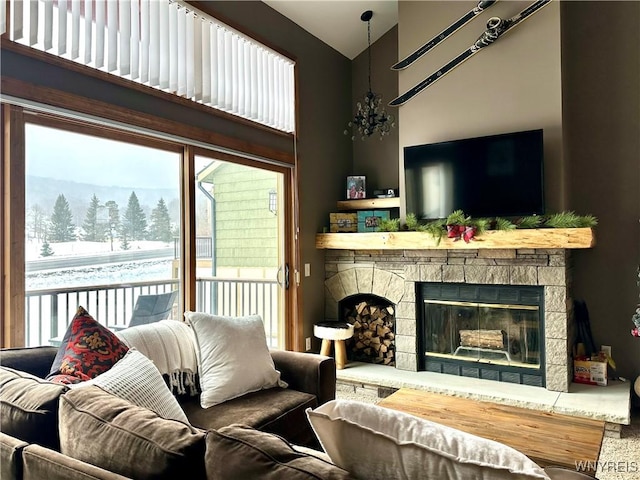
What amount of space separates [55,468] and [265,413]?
4.04ft

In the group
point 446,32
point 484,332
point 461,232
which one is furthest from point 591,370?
point 446,32

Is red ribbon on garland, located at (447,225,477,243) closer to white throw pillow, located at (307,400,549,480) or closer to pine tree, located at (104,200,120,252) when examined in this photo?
pine tree, located at (104,200,120,252)

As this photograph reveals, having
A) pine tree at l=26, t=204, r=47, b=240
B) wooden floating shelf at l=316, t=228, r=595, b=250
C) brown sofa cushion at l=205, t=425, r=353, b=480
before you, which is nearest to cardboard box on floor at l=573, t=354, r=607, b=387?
wooden floating shelf at l=316, t=228, r=595, b=250

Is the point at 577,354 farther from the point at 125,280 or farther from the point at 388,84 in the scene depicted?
the point at 125,280

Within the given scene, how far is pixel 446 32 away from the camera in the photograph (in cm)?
395

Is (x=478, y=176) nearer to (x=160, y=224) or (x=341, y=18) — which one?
(x=341, y=18)

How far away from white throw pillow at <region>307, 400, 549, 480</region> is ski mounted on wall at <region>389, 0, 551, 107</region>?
11.6 ft

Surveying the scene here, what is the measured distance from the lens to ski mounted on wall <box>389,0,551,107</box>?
3.58 meters

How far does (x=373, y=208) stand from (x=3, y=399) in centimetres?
352

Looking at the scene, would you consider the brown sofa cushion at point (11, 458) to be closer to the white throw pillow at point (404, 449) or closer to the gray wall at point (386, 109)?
the white throw pillow at point (404, 449)

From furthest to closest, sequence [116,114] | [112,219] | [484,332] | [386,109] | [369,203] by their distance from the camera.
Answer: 1. [386,109]
2. [369,203]
3. [484,332]
4. [112,219]
5. [116,114]

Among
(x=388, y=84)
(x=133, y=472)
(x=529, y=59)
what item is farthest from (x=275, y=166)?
(x=133, y=472)

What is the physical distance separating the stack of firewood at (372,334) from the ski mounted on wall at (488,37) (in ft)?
6.58

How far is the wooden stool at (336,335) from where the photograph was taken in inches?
159
